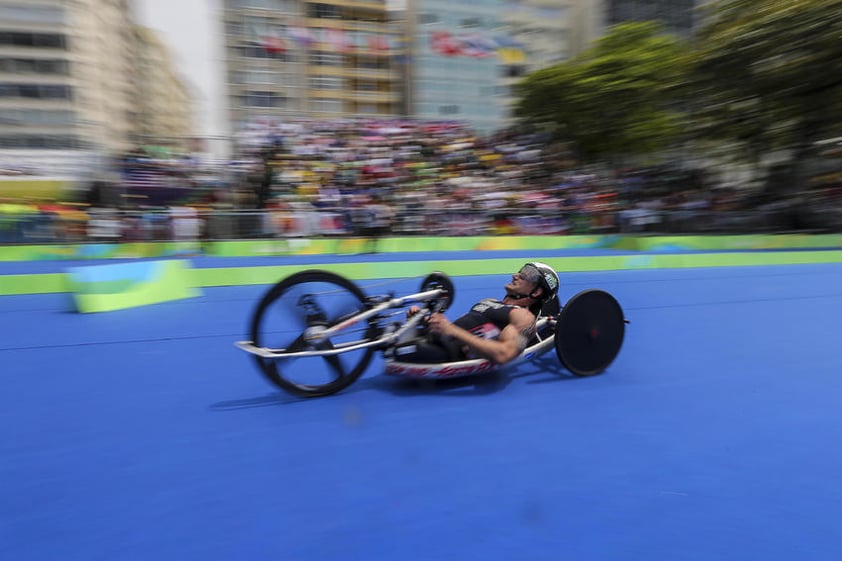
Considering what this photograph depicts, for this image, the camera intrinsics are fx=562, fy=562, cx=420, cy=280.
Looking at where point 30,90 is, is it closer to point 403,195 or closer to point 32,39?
point 32,39

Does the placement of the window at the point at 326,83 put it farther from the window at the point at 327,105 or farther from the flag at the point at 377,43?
the flag at the point at 377,43

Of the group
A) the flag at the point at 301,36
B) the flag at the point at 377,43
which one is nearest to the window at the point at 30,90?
the flag at the point at 301,36

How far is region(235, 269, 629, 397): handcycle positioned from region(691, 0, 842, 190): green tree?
55.3 ft

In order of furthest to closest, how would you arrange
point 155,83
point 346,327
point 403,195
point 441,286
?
point 155,83, point 403,195, point 441,286, point 346,327

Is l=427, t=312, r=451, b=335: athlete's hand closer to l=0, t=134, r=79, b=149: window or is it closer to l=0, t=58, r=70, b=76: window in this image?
l=0, t=134, r=79, b=149: window

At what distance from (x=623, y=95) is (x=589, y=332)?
2067 cm

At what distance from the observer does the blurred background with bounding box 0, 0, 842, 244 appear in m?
14.4

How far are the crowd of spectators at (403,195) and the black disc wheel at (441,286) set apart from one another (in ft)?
31.8

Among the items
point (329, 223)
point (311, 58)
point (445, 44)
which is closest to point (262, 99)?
point (311, 58)

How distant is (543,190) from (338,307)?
17.1 meters

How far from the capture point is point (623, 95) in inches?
859

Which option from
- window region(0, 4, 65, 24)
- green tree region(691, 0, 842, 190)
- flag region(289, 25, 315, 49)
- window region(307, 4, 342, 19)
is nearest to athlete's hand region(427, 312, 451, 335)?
green tree region(691, 0, 842, 190)

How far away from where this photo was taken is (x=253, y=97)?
122 feet

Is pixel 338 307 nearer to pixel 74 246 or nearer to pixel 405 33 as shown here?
pixel 74 246
